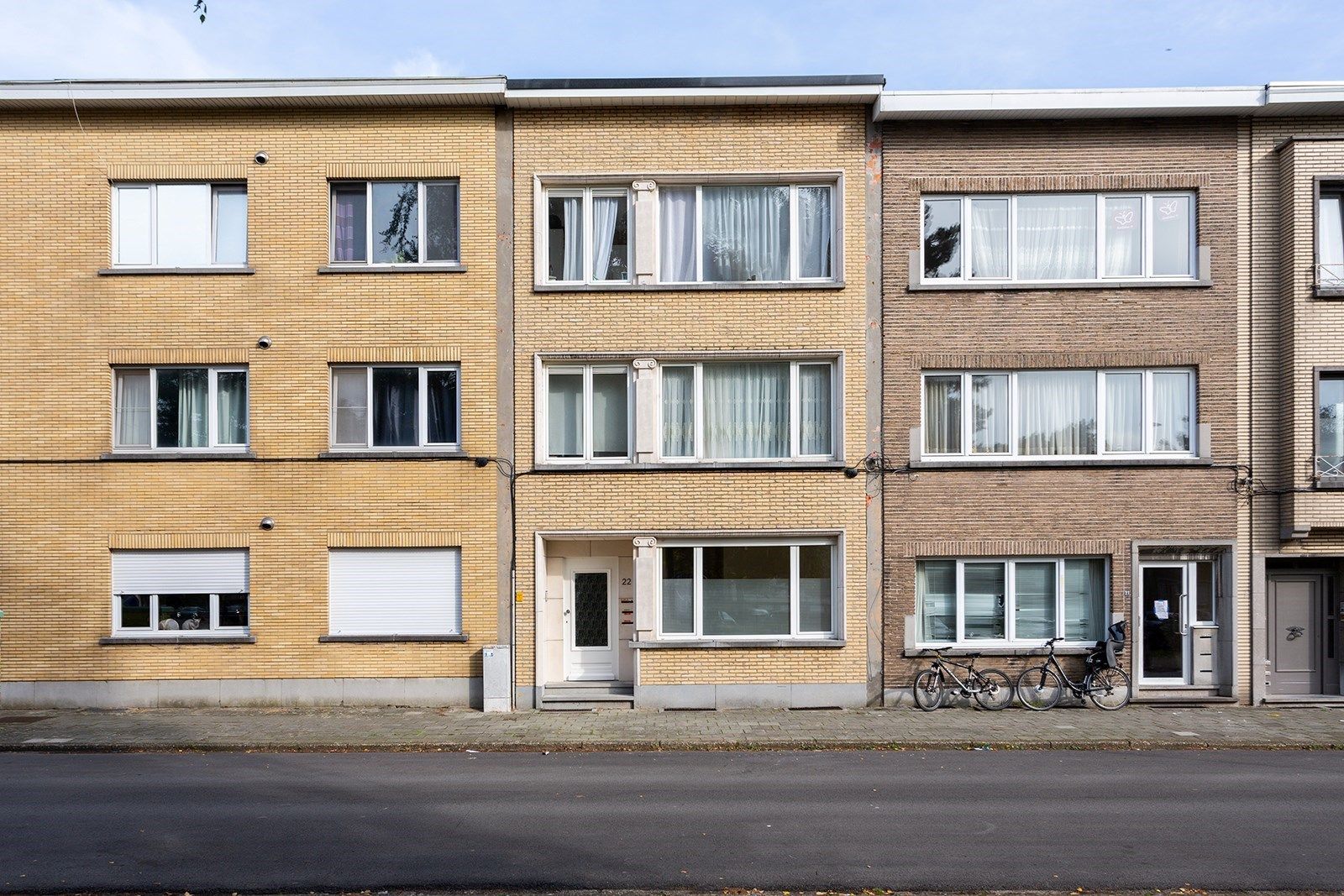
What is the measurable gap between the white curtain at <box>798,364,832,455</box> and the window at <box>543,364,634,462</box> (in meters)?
2.85

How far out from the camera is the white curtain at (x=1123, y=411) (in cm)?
1573

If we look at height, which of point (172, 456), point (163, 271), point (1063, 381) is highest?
point (163, 271)

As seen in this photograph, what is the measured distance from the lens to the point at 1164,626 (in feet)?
51.7

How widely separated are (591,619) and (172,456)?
718cm

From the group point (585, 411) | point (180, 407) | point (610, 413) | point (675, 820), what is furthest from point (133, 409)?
point (675, 820)

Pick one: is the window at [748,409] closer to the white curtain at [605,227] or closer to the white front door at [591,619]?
the white curtain at [605,227]

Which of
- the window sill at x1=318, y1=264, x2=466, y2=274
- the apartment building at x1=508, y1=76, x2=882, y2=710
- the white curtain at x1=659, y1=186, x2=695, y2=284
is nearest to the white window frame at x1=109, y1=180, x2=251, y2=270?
the window sill at x1=318, y1=264, x2=466, y2=274

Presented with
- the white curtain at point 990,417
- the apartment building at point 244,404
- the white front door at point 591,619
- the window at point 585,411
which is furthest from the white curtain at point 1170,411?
the apartment building at point 244,404

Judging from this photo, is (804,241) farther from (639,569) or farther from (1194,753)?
(1194,753)

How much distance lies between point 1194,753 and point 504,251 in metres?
12.2

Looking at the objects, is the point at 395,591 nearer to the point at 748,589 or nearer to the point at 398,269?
the point at 398,269

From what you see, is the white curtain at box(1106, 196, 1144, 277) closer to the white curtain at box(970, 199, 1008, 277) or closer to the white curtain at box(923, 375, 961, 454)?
the white curtain at box(970, 199, 1008, 277)

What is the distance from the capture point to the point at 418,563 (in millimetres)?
15680

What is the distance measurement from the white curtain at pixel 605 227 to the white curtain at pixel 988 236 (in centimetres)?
572
